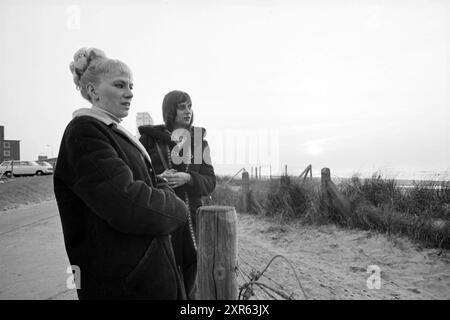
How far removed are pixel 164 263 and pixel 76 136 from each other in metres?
0.61

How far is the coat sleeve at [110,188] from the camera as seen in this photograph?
3.41 ft

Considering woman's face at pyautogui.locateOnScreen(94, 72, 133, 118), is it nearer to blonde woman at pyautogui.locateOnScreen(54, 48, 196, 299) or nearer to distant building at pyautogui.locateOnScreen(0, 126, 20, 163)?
blonde woman at pyautogui.locateOnScreen(54, 48, 196, 299)

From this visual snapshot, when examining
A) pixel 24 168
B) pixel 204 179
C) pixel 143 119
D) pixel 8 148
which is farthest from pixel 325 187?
pixel 8 148

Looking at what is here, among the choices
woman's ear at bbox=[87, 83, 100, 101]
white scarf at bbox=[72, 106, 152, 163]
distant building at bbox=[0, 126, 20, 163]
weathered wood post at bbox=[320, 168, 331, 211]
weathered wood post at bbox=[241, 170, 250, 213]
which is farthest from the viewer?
distant building at bbox=[0, 126, 20, 163]

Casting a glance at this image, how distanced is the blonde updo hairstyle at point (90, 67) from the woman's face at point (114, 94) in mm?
28

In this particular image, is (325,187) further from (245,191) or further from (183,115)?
(183,115)

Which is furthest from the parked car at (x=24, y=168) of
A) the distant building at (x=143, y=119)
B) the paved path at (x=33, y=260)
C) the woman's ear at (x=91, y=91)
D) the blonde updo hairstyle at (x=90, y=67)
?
the woman's ear at (x=91, y=91)

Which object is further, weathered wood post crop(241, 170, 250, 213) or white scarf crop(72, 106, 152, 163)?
weathered wood post crop(241, 170, 250, 213)

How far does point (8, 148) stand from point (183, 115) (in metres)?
59.6

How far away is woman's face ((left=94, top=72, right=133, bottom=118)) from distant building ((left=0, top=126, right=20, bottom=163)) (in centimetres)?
5737

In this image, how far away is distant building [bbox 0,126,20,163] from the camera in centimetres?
4757

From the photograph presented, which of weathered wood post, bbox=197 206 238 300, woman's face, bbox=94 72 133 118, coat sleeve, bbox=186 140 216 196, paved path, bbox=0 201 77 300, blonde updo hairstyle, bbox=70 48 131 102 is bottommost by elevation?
paved path, bbox=0 201 77 300

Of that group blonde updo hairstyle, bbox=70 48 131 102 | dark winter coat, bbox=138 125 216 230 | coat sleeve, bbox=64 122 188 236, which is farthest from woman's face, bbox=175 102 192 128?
coat sleeve, bbox=64 122 188 236

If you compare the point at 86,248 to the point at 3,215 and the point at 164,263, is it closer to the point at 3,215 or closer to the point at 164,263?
the point at 164,263
